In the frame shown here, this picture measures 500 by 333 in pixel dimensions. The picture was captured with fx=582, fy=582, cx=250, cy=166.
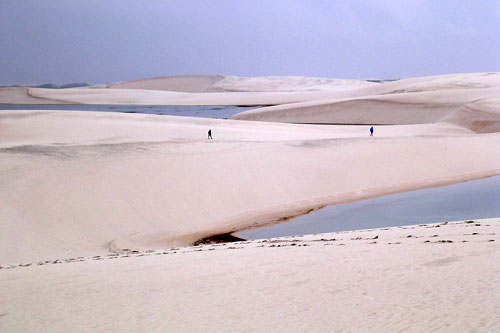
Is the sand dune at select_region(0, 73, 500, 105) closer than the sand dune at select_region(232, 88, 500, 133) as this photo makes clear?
No

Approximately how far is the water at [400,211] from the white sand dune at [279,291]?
13.1 ft

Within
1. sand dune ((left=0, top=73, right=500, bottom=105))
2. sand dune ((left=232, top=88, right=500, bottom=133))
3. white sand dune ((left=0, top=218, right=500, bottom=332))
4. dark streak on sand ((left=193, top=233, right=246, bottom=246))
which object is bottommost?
dark streak on sand ((left=193, top=233, right=246, bottom=246))

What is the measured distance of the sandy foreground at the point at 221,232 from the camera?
4547 millimetres

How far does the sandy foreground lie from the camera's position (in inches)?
179

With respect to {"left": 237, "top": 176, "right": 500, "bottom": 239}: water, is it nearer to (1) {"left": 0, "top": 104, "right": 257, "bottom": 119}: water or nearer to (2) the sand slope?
(2) the sand slope

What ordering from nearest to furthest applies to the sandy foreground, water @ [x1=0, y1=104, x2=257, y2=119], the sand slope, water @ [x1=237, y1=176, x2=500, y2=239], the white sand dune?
the white sand dune → the sandy foreground → the sand slope → water @ [x1=237, y1=176, x2=500, y2=239] → water @ [x1=0, y1=104, x2=257, y2=119]

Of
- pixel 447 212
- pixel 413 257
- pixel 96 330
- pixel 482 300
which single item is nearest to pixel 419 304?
pixel 482 300

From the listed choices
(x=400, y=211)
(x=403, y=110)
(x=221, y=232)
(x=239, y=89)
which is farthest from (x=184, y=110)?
(x=221, y=232)

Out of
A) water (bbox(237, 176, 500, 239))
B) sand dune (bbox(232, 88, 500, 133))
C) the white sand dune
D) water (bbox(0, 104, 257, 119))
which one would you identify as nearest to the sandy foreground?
the white sand dune

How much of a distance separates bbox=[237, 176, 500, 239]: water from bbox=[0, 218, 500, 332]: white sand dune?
400cm

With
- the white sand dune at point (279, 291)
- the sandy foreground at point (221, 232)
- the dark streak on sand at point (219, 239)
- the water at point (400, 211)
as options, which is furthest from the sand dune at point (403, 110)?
the white sand dune at point (279, 291)

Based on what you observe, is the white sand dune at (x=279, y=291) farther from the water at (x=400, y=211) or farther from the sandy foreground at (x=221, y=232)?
the water at (x=400, y=211)

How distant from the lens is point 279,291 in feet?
16.6

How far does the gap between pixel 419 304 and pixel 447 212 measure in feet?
27.7
